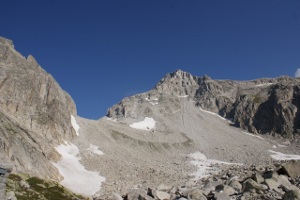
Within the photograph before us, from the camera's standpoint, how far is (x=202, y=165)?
4547 inches

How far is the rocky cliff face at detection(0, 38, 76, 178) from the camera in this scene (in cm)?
7475

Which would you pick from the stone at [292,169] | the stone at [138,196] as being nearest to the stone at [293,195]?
the stone at [292,169]

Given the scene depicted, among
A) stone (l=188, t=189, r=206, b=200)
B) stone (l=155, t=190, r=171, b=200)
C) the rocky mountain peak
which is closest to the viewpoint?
stone (l=188, t=189, r=206, b=200)

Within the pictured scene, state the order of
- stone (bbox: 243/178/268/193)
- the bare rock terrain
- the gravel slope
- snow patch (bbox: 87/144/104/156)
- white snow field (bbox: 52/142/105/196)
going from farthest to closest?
snow patch (bbox: 87/144/104/156), the gravel slope, white snow field (bbox: 52/142/105/196), the bare rock terrain, stone (bbox: 243/178/268/193)

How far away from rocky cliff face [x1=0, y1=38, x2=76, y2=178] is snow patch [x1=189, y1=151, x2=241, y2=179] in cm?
4128

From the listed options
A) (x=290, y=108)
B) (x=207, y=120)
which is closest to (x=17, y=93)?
(x=207, y=120)

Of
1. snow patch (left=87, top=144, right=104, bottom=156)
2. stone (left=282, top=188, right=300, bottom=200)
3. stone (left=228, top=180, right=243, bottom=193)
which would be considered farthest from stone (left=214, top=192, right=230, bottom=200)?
snow patch (left=87, top=144, right=104, bottom=156)

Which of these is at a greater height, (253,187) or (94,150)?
(94,150)

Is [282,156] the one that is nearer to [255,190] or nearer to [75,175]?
[75,175]

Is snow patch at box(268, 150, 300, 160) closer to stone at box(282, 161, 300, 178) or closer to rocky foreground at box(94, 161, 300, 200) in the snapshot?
stone at box(282, 161, 300, 178)

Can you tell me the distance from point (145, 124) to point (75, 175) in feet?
304

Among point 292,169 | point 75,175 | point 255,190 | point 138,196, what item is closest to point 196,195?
point 255,190

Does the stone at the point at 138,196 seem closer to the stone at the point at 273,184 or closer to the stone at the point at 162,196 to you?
the stone at the point at 162,196

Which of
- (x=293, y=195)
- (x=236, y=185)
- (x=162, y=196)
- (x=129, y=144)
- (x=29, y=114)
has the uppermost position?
(x=29, y=114)
